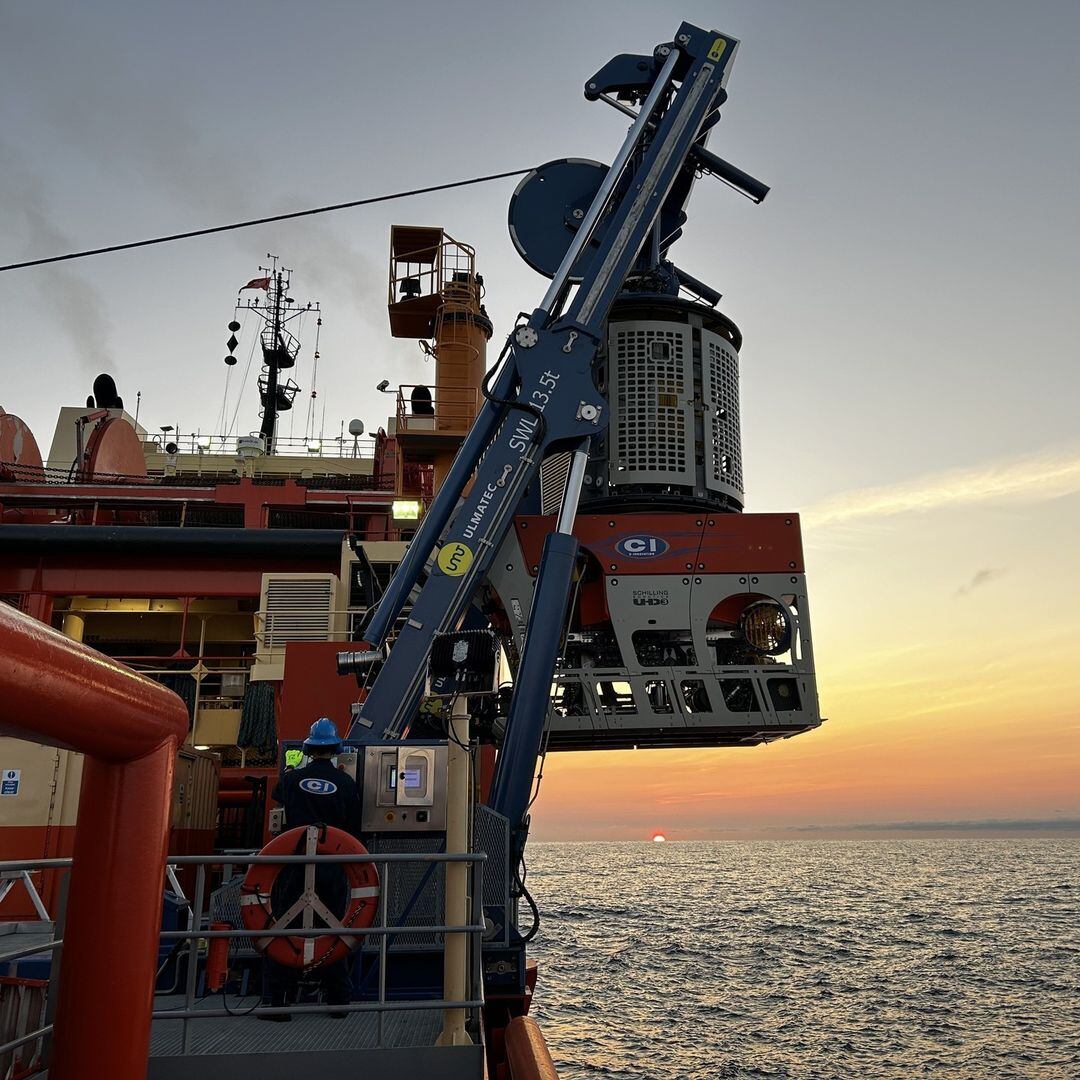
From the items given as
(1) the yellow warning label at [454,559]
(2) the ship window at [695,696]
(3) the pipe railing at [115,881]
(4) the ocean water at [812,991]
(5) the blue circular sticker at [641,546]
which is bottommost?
(4) the ocean water at [812,991]

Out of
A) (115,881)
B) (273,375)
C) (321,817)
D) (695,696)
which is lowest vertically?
(115,881)

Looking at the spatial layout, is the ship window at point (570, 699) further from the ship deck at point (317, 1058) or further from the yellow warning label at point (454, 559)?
the ship deck at point (317, 1058)

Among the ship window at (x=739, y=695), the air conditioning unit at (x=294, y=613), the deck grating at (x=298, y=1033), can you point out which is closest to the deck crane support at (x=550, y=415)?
the ship window at (x=739, y=695)

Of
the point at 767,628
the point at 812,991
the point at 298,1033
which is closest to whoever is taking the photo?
the point at 298,1033

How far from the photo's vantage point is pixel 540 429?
31.7ft

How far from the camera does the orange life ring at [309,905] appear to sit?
5.73 metres

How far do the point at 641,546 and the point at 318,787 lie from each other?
4.45 m

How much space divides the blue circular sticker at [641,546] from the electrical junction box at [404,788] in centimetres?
315

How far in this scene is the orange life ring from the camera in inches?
226

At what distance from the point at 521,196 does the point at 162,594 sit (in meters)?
13.0

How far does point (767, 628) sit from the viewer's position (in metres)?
9.70

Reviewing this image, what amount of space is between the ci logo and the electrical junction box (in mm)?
916

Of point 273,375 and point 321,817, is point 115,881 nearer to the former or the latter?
point 321,817

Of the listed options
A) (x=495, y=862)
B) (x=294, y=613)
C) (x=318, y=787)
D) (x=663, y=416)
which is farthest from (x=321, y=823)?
(x=294, y=613)
